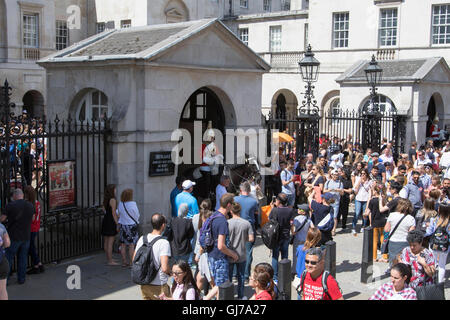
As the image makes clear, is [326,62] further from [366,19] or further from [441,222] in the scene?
[441,222]

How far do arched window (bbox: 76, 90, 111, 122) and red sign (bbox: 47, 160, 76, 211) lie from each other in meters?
2.16

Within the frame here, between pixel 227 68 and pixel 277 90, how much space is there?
→ 20.5m

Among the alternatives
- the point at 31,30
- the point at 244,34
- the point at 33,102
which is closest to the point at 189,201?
the point at 31,30

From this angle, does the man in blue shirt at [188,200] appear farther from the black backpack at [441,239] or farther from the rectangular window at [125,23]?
the rectangular window at [125,23]

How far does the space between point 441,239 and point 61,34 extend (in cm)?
3197

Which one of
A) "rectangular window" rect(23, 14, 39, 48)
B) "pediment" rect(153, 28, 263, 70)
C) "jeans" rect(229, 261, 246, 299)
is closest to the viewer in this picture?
"jeans" rect(229, 261, 246, 299)

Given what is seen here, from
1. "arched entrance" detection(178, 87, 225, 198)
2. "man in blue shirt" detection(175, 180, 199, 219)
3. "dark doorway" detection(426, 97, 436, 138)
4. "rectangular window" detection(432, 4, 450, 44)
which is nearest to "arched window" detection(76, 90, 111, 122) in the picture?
"arched entrance" detection(178, 87, 225, 198)

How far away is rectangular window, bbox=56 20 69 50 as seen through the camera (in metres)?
35.9

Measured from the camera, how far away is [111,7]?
3653 centimetres

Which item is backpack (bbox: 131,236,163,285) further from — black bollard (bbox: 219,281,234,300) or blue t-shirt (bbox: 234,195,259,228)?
blue t-shirt (bbox: 234,195,259,228)

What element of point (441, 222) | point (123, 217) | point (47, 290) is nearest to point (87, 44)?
point (123, 217)

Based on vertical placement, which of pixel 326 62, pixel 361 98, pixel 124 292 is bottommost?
pixel 124 292

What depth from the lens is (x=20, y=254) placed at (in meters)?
9.22

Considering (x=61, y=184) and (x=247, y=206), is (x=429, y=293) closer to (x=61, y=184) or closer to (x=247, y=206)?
(x=247, y=206)
